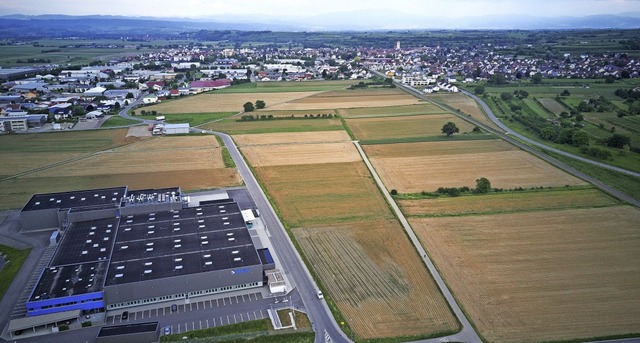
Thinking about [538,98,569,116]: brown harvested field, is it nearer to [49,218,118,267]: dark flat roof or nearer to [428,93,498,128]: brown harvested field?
[428,93,498,128]: brown harvested field

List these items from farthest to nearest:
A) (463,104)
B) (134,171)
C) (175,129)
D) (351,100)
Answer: (351,100)
(463,104)
(175,129)
(134,171)

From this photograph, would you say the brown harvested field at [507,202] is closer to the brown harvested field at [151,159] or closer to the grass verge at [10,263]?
the brown harvested field at [151,159]

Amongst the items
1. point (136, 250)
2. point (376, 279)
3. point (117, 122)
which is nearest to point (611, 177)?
point (376, 279)

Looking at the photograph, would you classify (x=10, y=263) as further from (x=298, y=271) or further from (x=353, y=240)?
(x=353, y=240)

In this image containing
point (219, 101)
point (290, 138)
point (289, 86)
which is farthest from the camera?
point (289, 86)

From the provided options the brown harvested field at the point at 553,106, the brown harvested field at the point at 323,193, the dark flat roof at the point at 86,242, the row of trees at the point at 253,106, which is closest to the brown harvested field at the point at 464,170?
the brown harvested field at the point at 323,193

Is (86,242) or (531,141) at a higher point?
(531,141)
